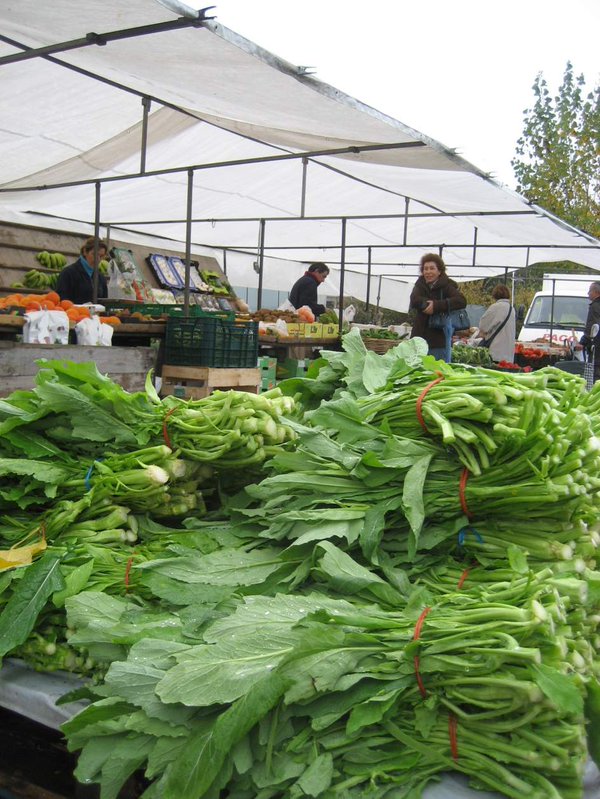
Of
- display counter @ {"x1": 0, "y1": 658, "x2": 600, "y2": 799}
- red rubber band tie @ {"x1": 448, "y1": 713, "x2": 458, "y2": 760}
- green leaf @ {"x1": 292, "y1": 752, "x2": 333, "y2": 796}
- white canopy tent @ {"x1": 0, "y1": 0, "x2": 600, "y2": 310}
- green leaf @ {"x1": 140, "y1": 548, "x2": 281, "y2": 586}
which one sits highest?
white canopy tent @ {"x1": 0, "y1": 0, "x2": 600, "y2": 310}

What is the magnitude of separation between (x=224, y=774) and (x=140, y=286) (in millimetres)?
10777

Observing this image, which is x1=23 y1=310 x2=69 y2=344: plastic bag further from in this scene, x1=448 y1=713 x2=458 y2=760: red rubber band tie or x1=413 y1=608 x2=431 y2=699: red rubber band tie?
x1=448 y1=713 x2=458 y2=760: red rubber band tie

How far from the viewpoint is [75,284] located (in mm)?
9000

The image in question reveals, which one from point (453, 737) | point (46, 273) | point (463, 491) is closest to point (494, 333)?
point (46, 273)

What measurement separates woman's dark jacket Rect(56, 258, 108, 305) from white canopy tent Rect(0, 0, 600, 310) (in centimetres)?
72

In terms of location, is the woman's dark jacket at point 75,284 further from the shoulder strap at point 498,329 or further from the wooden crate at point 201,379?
the shoulder strap at point 498,329

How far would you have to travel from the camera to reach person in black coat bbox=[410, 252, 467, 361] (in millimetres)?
8656

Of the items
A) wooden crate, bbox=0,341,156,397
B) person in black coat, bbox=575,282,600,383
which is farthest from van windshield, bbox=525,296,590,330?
wooden crate, bbox=0,341,156,397

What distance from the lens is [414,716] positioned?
156 centimetres

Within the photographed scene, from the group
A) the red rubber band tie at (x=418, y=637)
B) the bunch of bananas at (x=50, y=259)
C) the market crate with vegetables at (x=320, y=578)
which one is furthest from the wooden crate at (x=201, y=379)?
the bunch of bananas at (x=50, y=259)

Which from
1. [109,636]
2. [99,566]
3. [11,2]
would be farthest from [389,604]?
[11,2]

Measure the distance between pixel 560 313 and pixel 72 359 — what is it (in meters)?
13.5

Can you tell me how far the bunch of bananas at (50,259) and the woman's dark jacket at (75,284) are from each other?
3069 mm

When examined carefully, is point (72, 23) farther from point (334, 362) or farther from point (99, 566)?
point (99, 566)
